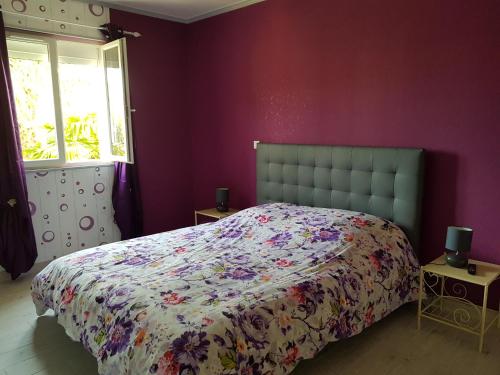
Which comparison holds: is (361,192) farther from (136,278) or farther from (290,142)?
(136,278)

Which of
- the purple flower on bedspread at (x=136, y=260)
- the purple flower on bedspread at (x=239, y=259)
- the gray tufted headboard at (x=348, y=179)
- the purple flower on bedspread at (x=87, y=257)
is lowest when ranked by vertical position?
the purple flower on bedspread at (x=239, y=259)

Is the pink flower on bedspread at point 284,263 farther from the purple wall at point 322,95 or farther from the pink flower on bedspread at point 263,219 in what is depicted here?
the purple wall at point 322,95

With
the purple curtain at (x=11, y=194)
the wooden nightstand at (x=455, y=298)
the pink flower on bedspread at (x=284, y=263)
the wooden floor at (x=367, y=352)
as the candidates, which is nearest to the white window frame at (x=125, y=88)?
the purple curtain at (x=11, y=194)

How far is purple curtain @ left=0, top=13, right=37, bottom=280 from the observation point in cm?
326

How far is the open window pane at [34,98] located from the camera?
139 inches

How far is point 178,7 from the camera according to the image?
3955 mm

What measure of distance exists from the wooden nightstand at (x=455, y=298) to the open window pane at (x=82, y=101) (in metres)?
3.31

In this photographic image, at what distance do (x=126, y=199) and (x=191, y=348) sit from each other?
2.74 m

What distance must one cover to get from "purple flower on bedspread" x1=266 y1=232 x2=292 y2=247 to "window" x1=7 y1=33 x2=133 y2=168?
1776mm

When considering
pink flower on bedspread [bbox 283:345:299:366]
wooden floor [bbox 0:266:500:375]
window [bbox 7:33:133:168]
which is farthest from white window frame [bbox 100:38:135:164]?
pink flower on bedspread [bbox 283:345:299:366]

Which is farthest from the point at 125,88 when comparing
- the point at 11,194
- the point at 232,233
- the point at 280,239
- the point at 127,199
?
the point at 280,239

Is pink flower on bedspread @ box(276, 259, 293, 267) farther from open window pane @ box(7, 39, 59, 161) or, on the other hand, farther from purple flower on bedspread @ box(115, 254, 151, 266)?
open window pane @ box(7, 39, 59, 161)

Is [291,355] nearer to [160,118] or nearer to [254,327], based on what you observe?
[254,327]

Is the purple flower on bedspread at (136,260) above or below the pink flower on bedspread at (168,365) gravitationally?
above
